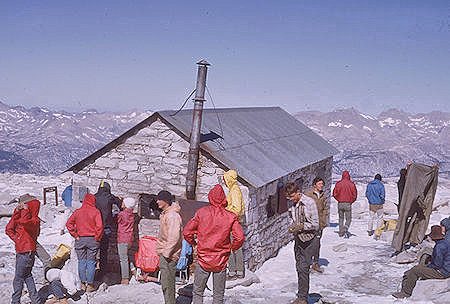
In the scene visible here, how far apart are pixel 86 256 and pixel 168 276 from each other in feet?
8.59

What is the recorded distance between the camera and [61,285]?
816 cm

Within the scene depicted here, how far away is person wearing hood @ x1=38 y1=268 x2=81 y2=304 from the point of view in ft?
26.3

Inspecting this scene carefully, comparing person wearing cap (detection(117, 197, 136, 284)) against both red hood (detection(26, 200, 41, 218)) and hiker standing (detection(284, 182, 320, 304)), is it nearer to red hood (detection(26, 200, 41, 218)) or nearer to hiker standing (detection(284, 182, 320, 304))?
red hood (detection(26, 200, 41, 218))

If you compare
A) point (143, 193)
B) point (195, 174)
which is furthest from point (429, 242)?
point (143, 193)

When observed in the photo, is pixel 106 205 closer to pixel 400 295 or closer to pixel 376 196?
pixel 400 295

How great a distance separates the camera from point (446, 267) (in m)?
7.16

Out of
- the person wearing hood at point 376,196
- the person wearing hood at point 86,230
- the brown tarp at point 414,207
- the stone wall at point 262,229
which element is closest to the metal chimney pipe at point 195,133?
the stone wall at point 262,229

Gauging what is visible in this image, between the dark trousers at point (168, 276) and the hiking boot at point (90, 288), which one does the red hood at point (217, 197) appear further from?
the hiking boot at point (90, 288)

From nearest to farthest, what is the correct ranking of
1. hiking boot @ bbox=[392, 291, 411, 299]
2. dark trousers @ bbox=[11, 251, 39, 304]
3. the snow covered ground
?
dark trousers @ bbox=[11, 251, 39, 304], hiking boot @ bbox=[392, 291, 411, 299], the snow covered ground

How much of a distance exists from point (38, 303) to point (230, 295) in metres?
3.49

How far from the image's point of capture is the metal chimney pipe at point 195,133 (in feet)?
30.3

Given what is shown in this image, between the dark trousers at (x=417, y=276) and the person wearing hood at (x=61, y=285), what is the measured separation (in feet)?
20.6

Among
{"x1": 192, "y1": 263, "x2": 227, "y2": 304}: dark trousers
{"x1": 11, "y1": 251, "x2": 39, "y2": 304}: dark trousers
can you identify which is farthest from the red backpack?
{"x1": 192, "y1": 263, "x2": 227, "y2": 304}: dark trousers

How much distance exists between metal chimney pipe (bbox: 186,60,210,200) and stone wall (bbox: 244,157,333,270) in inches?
52.0
